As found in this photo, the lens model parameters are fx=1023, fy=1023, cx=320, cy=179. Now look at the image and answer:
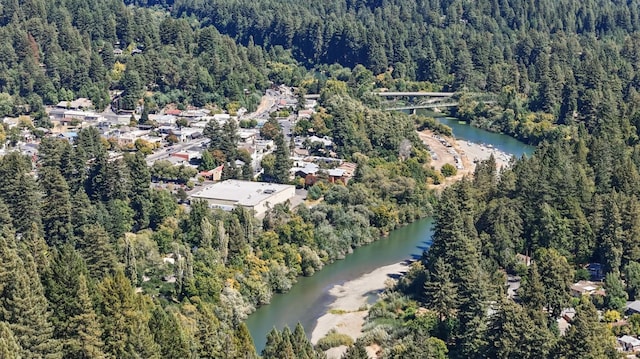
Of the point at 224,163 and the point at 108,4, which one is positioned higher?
the point at 108,4

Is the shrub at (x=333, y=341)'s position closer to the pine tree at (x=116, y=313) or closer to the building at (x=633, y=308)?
the pine tree at (x=116, y=313)

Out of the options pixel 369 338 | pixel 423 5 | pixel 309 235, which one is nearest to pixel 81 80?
pixel 309 235

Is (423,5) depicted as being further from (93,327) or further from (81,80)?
(93,327)

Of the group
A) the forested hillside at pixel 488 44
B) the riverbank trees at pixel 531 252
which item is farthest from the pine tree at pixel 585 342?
the forested hillside at pixel 488 44

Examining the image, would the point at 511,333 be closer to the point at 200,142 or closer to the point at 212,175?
the point at 212,175

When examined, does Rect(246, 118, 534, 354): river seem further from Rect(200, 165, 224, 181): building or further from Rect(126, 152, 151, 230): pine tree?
Rect(200, 165, 224, 181): building

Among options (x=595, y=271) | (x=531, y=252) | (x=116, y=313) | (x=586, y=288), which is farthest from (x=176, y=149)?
(x=116, y=313)
